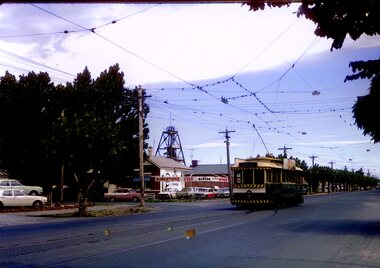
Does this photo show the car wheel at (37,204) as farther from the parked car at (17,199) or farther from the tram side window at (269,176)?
the tram side window at (269,176)

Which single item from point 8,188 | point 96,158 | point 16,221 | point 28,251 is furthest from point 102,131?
point 28,251

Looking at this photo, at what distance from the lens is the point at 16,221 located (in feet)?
72.9

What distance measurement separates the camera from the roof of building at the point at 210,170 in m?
90.6

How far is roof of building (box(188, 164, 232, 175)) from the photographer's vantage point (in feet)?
297

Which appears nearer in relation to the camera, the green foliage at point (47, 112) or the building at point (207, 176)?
the green foliage at point (47, 112)

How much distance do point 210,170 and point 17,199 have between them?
63.9m

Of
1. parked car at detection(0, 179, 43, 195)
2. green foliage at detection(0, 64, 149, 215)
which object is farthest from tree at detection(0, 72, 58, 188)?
parked car at detection(0, 179, 43, 195)

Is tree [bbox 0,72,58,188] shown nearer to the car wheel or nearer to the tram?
the car wheel

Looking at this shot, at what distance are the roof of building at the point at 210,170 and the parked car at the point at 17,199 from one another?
58.7m

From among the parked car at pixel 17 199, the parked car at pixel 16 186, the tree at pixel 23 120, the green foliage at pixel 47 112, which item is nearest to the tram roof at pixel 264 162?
the green foliage at pixel 47 112

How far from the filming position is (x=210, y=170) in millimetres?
92688

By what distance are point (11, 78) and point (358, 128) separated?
109ft

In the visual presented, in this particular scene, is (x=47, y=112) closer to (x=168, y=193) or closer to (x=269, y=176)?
(x=168, y=193)

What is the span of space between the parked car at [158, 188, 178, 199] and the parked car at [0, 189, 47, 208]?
79.3 feet
